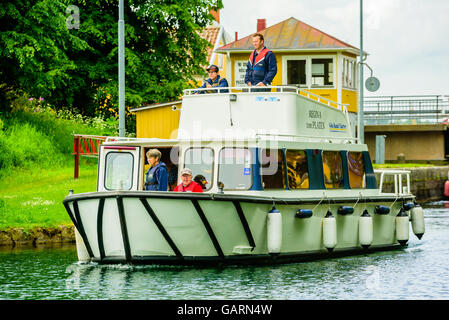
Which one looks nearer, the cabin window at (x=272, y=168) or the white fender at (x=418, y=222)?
the cabin window at (x=272, y=168)

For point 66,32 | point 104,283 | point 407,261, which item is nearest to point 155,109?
point 66,32

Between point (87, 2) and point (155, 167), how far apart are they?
24.0 meters

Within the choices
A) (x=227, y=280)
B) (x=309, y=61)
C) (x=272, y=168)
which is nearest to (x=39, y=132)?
(x=272, y=168)

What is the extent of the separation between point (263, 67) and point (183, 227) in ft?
Answer: 12.8

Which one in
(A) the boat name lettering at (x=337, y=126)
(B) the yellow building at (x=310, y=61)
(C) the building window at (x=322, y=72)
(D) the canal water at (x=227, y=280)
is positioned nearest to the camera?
(D) the canal water at (x=227, y=280)

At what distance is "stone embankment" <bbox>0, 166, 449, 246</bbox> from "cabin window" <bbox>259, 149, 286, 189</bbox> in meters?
6.08

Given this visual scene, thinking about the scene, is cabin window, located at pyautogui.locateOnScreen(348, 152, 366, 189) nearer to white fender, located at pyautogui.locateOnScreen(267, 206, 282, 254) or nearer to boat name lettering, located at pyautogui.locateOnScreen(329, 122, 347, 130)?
boat name lettering, located at pyautogui.locateOnScreen(329, 122, 347, 130)

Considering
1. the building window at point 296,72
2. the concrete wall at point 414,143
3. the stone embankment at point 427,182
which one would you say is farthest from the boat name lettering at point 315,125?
the concrete wall at point 414,143

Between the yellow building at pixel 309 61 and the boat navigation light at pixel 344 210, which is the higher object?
the yellow building at pixel 309 61

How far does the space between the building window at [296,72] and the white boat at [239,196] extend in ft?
89.5

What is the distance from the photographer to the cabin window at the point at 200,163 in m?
15.6

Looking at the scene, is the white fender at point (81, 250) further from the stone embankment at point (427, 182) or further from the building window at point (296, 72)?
the building window at point (296, 72)

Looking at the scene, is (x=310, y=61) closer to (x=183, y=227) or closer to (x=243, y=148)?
(x=243, y=148)

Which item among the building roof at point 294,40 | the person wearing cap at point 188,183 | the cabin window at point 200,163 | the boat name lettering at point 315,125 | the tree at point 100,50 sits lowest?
the person wearing cap at point 188,183
